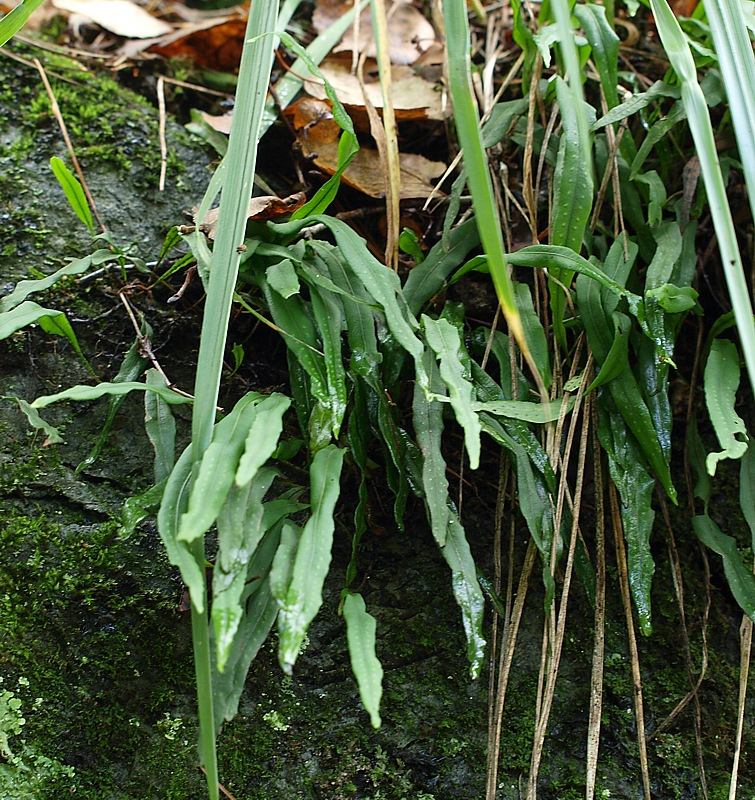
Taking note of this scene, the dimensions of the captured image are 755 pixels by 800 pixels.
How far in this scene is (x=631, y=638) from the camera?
1035 mm

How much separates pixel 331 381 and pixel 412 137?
2.44 ft

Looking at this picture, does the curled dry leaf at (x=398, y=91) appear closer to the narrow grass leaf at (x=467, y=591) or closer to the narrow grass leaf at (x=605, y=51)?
the narrow grass leaf at (x=605, y=51)

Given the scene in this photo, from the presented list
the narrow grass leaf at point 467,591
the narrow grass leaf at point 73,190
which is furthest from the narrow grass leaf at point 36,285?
the narrow grass leaf at point 467,591

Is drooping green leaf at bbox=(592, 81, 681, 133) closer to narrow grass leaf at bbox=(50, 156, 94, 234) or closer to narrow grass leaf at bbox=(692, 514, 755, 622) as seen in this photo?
narrow grass leaf at bbox=(692, 514, 755, 622)

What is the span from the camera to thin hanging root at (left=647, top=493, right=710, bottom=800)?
1047mm

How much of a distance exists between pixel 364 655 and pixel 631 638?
48 cm

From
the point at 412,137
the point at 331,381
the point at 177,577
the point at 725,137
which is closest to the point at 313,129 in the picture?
the point at 412,137

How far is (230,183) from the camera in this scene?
899 millimetres

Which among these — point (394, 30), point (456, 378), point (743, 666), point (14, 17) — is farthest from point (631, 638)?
point (394, 30)

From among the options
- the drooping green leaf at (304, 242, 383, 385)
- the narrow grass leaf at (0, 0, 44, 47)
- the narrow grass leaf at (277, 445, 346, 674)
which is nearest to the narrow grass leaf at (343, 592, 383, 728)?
the narrow grass leaf at (277, 445, 346, 674)

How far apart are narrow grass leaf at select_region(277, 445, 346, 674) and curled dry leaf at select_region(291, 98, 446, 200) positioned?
2.16 ft

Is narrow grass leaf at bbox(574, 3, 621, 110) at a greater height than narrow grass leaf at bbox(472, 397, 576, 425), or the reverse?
narrow grass leaf at bbox(574, 3, 621, 110)

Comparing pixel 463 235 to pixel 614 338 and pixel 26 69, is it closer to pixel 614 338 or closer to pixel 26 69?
pixel 614 338

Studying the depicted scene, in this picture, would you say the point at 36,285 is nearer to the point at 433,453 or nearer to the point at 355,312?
the point at 355,312
